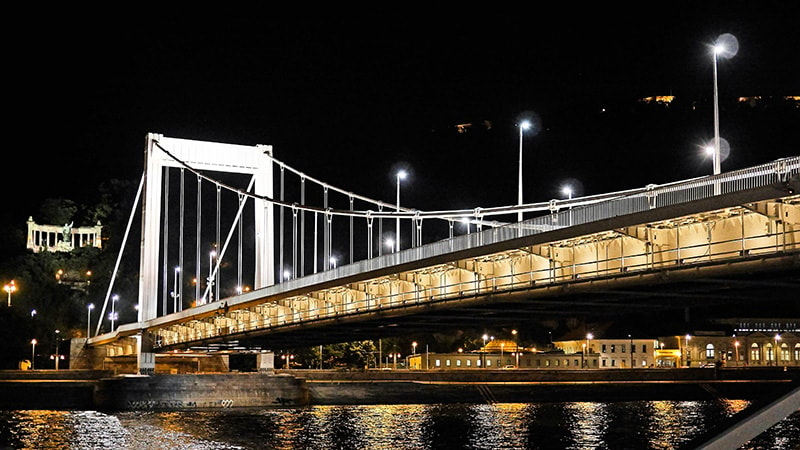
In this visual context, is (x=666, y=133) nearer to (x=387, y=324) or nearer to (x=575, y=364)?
(x=575, y=364)

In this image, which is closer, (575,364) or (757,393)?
(757,393)

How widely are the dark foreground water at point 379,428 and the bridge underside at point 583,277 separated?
406 cm

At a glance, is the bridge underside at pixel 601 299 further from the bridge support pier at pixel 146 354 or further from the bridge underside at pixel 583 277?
the bridge support pier at pixel 146 354

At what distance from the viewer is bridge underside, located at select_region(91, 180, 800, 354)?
78.4ft

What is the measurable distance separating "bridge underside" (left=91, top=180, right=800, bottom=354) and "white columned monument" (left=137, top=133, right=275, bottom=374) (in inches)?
458

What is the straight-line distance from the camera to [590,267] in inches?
1141

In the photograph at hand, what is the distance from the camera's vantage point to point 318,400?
2333 inches

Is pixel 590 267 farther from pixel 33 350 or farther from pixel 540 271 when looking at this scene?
pixel 33 350

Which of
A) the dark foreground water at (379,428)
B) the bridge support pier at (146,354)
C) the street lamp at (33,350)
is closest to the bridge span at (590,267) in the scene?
the dark foreground water at (379,428)

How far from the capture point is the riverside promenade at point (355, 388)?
54188mm

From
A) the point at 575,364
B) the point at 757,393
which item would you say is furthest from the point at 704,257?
the point at 575,364

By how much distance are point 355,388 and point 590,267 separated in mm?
34952

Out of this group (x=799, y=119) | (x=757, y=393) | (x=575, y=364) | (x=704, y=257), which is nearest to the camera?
(x=704, y=257)

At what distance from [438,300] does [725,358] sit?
95.2 metres
